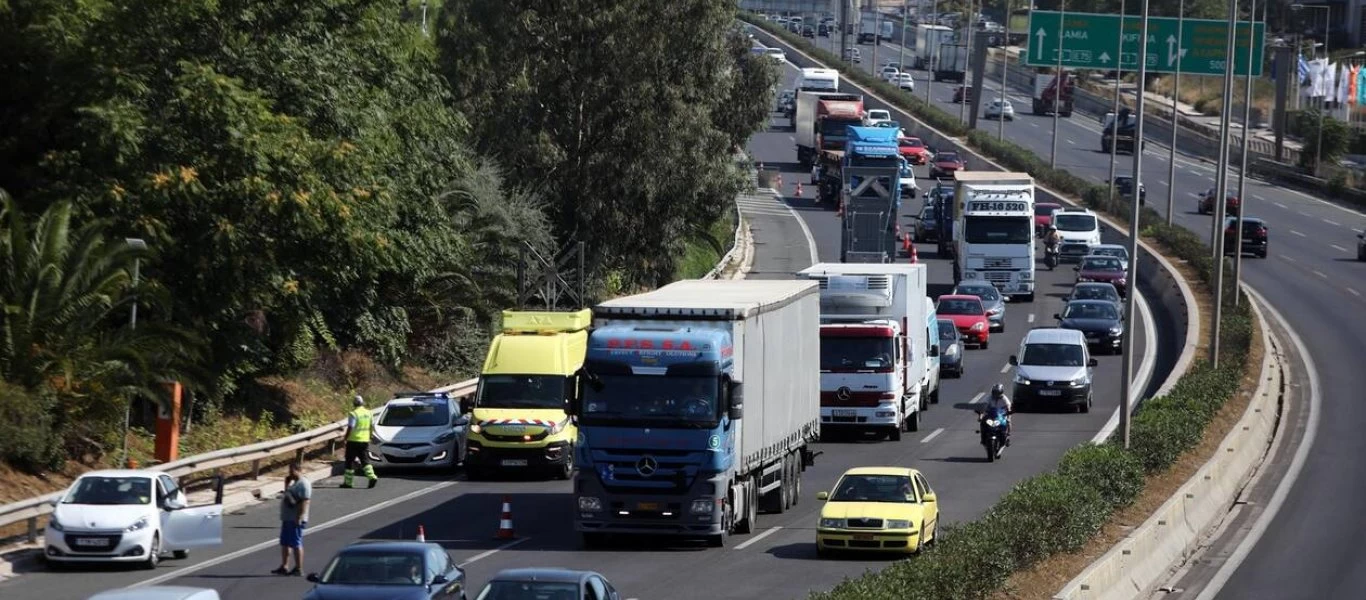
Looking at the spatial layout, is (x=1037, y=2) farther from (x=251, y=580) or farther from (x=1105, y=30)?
(x=251, y=580)

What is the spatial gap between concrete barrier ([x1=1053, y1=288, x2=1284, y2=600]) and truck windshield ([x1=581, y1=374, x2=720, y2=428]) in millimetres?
5703

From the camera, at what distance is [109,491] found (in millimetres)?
24500

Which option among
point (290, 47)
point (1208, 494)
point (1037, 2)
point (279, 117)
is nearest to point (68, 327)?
point (279, 117)

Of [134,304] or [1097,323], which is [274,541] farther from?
[1097,323]

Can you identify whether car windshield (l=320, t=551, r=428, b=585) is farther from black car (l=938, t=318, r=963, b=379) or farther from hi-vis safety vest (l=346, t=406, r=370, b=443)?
black car (l=938, t=318, r=963, b=379)

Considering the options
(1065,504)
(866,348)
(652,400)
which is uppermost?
(652,400)

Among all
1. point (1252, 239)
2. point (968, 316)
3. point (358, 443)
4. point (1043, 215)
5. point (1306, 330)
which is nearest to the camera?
point (358, 443)

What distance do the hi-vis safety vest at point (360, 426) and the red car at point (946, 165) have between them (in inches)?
2605

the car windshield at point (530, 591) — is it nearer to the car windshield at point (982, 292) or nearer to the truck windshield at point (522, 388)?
the truck windshield at point (522, 388)

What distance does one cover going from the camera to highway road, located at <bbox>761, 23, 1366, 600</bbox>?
27.5 metres

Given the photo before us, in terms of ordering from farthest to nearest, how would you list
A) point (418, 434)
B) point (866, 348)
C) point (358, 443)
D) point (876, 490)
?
point (866, 348)
point (418, 434)
point (358, 443)
point (876, 490)

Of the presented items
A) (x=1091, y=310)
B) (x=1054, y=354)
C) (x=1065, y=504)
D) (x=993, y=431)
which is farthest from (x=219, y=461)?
(x=1091, y=310)

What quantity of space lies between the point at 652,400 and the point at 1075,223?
162 feet

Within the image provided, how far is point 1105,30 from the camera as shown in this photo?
70.2 metres
